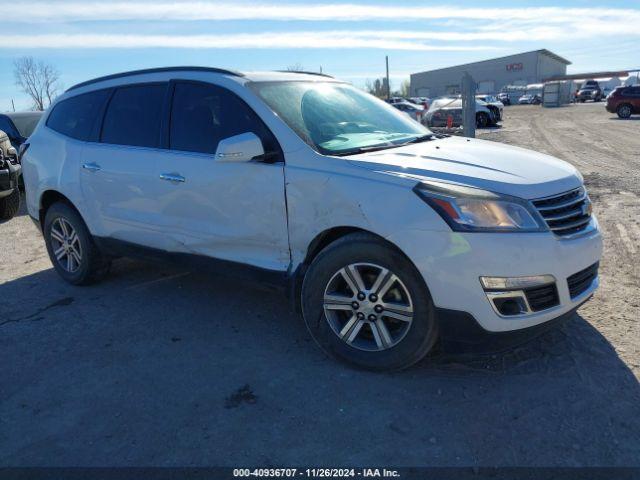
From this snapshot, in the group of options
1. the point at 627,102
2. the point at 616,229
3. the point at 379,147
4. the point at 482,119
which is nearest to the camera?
the point at 379,147

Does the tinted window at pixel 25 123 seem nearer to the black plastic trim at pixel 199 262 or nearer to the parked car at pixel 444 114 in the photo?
the black plastic trim at pixel 199 262

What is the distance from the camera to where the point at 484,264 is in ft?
9.64

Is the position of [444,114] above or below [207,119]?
below

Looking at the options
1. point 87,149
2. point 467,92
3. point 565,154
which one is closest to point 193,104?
point 87,149

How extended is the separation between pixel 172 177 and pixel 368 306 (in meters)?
1.79

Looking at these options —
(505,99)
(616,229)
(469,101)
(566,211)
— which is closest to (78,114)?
(566,211)

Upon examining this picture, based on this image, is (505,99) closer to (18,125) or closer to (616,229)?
(18,125)

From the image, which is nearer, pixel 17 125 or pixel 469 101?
pixel 469 101

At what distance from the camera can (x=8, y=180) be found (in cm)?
821

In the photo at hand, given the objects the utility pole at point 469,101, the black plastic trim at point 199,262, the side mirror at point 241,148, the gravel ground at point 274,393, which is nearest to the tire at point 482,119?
the utility pole at point 469,101

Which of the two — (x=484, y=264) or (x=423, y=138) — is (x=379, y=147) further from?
(x=484, y=264)

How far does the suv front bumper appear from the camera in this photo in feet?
9.64

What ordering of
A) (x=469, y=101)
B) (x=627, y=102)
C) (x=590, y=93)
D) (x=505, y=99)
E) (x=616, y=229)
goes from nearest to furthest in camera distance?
(x=616, y=229) < (x=469, y=101) < (x=627, y=102) < (x=590, y=93) < (x=505, y=99)

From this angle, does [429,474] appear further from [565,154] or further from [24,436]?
[565,154]
